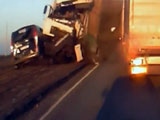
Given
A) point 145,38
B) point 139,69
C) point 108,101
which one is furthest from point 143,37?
point 108,101

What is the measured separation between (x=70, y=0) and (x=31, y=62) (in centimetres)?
438

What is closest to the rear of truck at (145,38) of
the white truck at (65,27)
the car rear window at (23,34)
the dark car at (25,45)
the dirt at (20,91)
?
the dirt at (20,91)

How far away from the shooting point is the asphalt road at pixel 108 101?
13.0 m

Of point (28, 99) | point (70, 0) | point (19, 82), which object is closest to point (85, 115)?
point (28, 99)

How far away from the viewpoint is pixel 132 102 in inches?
598

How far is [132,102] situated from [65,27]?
63.9 feet

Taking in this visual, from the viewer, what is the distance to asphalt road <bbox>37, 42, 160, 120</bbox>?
42.5 feet

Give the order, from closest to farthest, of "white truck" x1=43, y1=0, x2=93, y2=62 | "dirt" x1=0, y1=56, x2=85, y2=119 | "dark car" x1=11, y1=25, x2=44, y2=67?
"dirt" x1=0, y1=56, x2=85, y2=119 < "dark car" x1=11, y1=25, x2=44, y2=67 < "white truck" x1=43, y1=0, x2=93, y2=62

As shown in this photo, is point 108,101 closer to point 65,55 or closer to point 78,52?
point 78,52

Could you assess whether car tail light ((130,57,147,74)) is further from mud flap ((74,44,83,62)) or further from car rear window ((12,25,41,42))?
mud flap ((74,44,83,62))

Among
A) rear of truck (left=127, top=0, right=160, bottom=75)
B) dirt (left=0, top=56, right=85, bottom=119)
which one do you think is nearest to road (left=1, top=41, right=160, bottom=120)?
dirt (left=0, top=56, right=85, bottom=119)

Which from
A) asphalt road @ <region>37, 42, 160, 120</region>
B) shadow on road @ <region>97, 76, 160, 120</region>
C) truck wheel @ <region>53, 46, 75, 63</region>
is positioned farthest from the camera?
truck wheel @ <region>53, 46, 75, 63</region>

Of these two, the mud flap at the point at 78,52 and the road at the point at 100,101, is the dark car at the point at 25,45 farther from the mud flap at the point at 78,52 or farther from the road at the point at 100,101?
the road at the point at 100,101

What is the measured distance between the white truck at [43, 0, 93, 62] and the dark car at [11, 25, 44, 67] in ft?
4.31
